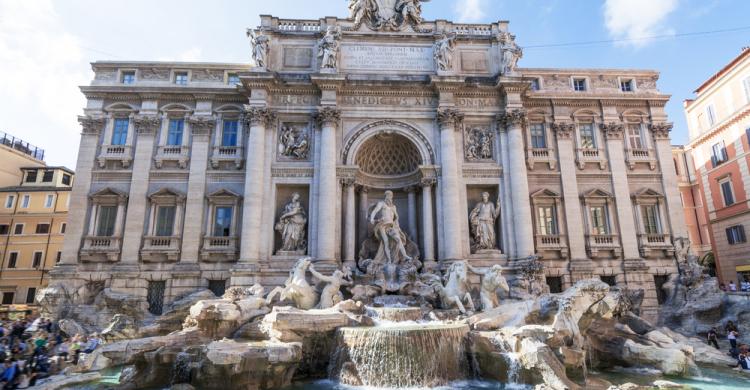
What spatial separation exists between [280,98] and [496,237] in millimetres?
12797

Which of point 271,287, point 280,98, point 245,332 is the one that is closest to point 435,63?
point 280,98

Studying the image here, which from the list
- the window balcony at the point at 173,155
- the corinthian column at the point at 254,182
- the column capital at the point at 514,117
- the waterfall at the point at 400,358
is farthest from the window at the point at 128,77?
the column capital at the point at 514,117

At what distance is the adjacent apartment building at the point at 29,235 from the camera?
1141 inches

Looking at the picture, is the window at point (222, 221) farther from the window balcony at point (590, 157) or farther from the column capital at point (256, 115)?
the window balcony at point (590, 157)

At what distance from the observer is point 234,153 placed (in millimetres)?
20047

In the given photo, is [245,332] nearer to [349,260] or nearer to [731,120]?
[349,260]

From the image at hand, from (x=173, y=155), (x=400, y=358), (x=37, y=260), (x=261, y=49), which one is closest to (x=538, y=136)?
(x=261, y=49)

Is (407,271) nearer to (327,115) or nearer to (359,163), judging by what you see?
(359,163)

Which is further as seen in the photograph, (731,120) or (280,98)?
(731,120)

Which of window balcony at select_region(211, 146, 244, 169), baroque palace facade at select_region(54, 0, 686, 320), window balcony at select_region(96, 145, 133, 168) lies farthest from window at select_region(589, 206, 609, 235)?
window balcony at select_region(96, 145, 133, 168)

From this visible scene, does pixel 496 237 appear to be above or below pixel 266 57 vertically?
below

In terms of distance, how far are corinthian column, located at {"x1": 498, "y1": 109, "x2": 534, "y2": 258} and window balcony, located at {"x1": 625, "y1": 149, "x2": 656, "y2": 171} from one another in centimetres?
605

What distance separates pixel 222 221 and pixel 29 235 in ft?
69.1

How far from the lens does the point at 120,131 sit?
66.8ft
